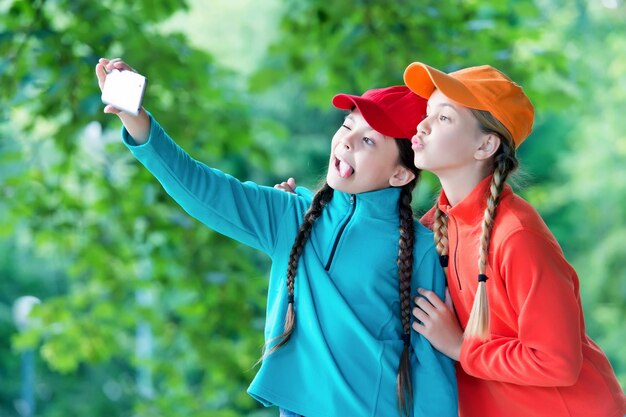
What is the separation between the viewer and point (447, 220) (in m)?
1.58

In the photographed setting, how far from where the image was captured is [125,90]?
1.41 metres

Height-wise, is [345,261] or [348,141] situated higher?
[348,141]

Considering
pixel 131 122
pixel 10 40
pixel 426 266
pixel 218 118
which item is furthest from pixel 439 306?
pixel 218 118

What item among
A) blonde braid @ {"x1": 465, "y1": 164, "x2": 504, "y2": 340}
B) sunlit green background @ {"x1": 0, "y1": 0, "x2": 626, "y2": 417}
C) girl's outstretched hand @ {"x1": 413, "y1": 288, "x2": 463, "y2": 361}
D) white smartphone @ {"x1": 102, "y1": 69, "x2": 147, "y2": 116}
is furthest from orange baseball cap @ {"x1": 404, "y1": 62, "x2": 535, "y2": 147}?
sunlit green background @ {"x1": 0, "y1": 0, "x2": 626, "y2": 417}

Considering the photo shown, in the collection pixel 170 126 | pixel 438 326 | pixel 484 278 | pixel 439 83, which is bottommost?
pixel 170 126

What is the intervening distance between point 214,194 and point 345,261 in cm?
24

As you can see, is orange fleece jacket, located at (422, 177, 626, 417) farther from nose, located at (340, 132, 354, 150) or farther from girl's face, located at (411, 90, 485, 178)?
nose, located at (340, 132, 354, 150)

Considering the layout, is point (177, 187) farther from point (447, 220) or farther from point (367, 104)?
point (447, 220)

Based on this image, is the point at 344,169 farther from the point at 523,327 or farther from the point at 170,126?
the point at 170,126

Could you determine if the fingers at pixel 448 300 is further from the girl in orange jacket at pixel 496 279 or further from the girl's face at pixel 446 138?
the girl's face at pixel 446 138

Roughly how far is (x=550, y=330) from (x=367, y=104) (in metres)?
0.46

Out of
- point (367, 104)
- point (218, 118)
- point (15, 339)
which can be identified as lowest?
point (15, 339)

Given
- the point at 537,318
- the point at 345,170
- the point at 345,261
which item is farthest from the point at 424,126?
the point at 537,318

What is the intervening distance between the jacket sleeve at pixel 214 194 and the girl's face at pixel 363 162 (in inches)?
4.3
